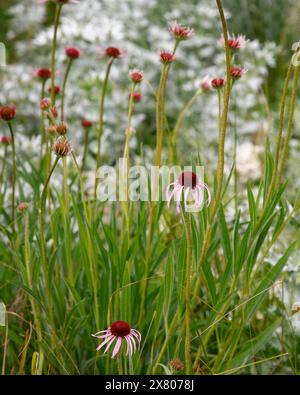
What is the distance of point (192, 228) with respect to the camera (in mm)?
1203

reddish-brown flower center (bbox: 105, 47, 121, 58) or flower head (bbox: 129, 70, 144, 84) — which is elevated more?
reddish-brown flower center (bbox: 105, 47, 121, 58)

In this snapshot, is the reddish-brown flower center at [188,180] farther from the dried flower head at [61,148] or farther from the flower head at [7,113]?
the flower head at [7,113]

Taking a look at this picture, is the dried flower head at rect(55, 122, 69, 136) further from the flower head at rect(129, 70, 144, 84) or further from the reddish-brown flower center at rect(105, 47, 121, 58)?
the reddish-brown flower center at rect(105, 47, 121, 58)

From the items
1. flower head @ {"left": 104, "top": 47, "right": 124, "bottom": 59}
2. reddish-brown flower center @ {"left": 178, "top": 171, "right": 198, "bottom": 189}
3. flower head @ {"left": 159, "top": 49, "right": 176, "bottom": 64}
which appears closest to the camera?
reddish-brown flower center @ {"left": 178, "top": 171, "right": 198, "bottom": 189}

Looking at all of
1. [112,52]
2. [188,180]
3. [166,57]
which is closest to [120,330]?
A: [188,180]

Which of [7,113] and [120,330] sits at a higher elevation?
[7,113]

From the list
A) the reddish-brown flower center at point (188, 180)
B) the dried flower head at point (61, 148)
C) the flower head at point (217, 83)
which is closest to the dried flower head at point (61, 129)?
the dried flower head at point (61, 148)

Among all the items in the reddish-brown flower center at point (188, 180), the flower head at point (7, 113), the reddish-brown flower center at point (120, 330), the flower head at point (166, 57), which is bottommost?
the reddish-brown flower center at point (120, 330)

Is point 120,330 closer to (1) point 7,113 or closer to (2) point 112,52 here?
(1) point 7,113

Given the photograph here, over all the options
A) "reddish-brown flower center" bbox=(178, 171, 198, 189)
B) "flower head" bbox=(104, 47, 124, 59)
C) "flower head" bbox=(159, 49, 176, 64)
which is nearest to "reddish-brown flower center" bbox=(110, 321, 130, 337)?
"reddish-brown flower center" bbox=(178, 171, 198, 189)

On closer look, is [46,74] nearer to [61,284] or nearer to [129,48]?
[61,284]
